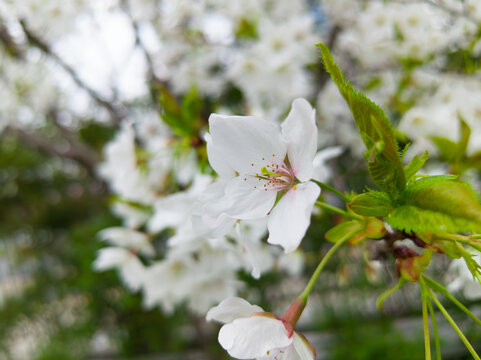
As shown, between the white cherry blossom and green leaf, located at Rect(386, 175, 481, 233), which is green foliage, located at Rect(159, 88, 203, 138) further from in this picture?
green leaf, located at Rect(386, 175, 481, 233)

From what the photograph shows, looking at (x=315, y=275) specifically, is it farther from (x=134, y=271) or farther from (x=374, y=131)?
(x=134, y=271)

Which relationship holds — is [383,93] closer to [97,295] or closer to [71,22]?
[71,22]

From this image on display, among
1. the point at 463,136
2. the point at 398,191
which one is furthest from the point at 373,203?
the point at 463,136

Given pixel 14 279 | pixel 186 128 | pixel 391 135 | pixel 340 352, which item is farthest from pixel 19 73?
pixel 14 279

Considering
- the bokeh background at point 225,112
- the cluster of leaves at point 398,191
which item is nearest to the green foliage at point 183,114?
the bokeh background at point 225,112

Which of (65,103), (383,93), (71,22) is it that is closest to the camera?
(71,22)
